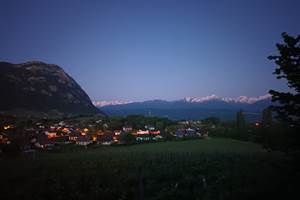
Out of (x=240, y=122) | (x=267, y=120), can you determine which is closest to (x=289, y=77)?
(x=267, y=120)

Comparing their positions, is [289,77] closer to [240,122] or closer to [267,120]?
[267,120]

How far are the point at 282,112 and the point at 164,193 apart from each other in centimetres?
640

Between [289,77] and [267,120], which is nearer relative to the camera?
[289,77]

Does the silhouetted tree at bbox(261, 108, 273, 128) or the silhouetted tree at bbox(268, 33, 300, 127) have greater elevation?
the silhouetted tree at bbox(268, 33, 300, 127)

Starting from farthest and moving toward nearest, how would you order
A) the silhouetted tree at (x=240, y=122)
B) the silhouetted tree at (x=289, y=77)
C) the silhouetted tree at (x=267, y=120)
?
the silhouetted tree at (x=240, y=122) < the silhouetted tree at (x=267, y=120) < the silhouetted tree at (x=289, y=77)

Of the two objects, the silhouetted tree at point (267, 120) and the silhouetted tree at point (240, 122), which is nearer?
the silhouetted tree at point (267, 120)

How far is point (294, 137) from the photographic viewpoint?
955 centimetres

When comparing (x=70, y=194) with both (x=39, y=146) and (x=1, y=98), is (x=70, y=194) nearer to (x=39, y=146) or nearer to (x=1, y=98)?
(x=39, y=146)

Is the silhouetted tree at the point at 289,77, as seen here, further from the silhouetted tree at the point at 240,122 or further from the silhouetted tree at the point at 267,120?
the silhouetted tree at the point at 240,122

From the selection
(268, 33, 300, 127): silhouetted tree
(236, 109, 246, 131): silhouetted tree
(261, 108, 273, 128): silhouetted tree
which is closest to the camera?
(268, 33, 300, 127): silhouetted tree

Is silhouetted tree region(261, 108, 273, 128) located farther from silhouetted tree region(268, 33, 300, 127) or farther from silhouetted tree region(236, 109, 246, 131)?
silhouetted tree region(236, 109, 246, 131)

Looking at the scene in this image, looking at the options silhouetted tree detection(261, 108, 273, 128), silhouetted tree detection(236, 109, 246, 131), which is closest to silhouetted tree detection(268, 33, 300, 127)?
silhouetted tree detection(261, 108, 273, 128)

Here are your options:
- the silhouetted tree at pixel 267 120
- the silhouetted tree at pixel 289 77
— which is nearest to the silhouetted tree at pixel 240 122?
the silhouetted tree at pixel 267 120

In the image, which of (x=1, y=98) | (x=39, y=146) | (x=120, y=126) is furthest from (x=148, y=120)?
(x=1, y=98)
